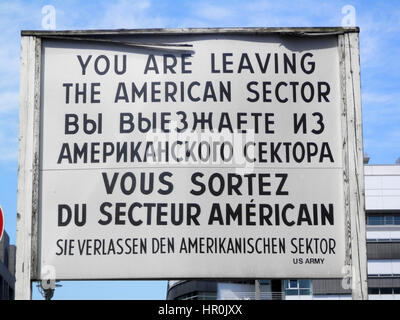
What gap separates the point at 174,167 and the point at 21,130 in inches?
66.2

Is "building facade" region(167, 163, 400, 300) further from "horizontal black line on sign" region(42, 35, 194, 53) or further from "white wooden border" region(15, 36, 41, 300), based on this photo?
"white wooden border" region(15, 36, 41, 300)

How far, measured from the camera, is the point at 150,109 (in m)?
7.29

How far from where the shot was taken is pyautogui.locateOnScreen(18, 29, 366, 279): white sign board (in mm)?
7070

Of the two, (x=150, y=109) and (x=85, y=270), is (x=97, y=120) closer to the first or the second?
(x=150, y=109)

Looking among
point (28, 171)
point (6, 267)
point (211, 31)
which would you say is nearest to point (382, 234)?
point (6, 267)

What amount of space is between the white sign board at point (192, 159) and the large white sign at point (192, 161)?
0.4 inches

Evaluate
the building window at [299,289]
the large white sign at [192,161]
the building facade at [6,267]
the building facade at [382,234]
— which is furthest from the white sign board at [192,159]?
the building facade at [6,267]

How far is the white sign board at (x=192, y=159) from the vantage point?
707 cm

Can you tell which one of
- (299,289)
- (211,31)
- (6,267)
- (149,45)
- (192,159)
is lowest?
(299,289)

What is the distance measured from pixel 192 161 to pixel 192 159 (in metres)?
0.02

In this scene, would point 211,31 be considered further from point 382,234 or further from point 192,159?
point 382,234

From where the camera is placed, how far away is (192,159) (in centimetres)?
726

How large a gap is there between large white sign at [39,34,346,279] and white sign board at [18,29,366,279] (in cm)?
Result: 1

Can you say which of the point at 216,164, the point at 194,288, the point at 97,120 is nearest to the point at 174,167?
the point at 216,164
